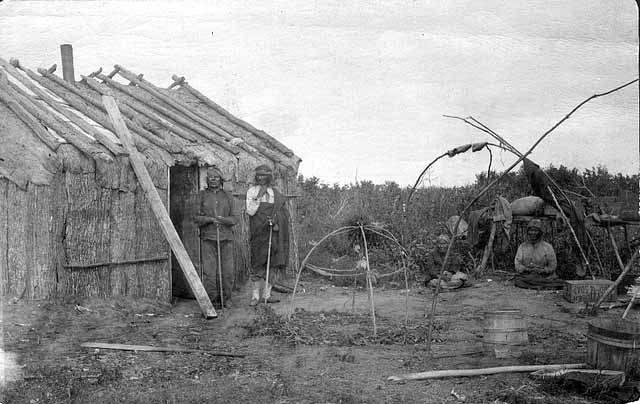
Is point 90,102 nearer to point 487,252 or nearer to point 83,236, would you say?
point 83,236

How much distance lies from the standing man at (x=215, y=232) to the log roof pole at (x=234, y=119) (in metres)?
2.15

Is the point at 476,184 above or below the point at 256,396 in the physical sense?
above

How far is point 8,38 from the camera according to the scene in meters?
6.29

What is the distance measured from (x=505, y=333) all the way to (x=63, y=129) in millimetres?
5792

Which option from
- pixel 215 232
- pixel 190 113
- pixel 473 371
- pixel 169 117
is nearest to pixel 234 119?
pixel 190 113

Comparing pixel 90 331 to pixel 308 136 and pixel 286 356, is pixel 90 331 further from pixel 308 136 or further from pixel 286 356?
pixel 308 136

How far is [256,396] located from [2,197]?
4283 millimetres

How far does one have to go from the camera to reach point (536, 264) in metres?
9.43

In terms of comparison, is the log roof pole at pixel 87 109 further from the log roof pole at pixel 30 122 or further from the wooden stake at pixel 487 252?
the wooden stake at pixel 487 252

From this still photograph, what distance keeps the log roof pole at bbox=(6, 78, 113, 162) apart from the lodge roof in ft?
0.04

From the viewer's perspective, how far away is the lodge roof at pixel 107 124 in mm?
7066

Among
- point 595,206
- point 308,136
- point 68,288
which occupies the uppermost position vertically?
point 308,136

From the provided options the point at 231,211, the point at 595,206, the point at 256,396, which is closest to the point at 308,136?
the point at 231,211

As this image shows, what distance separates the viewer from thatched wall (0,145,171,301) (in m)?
6.88
